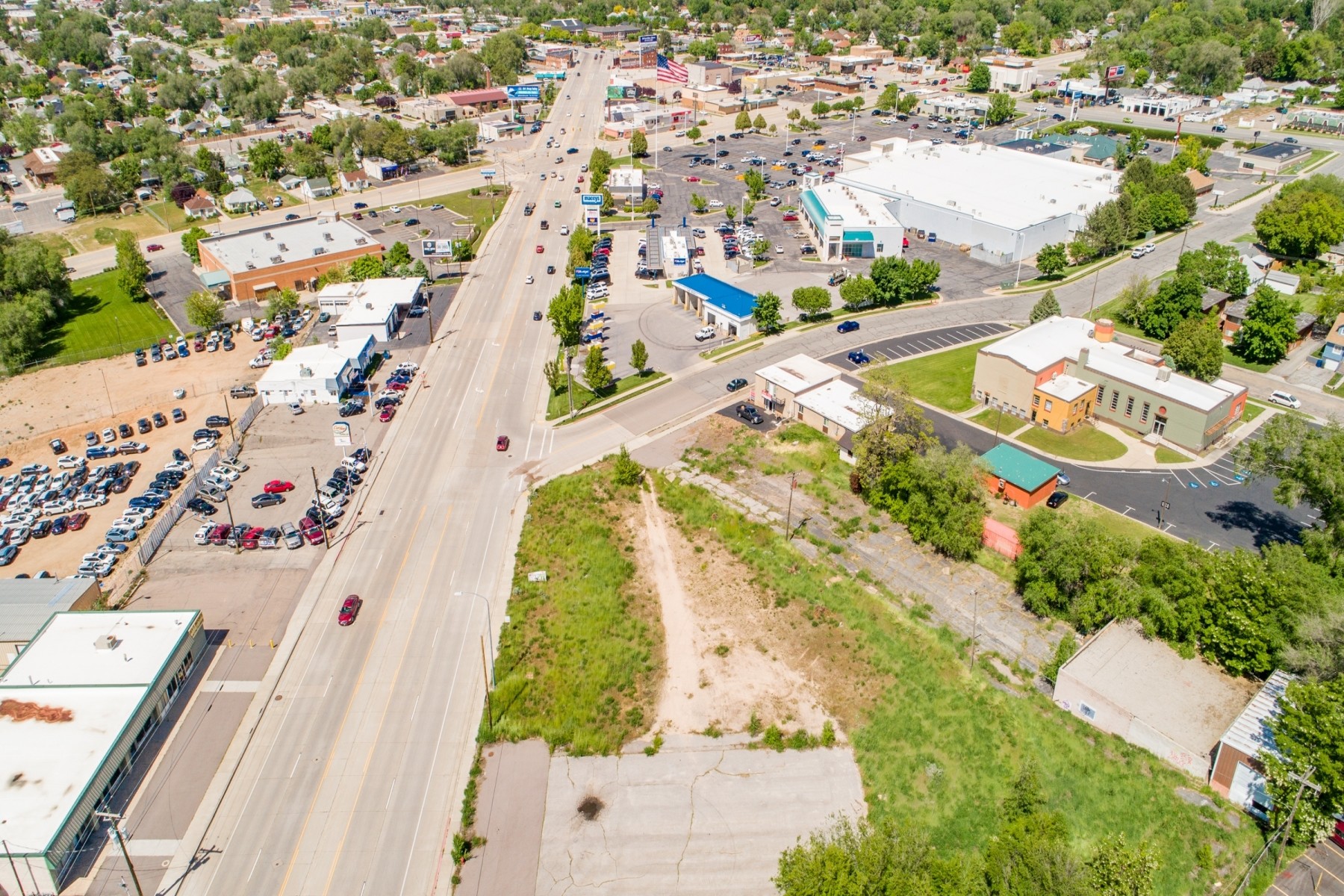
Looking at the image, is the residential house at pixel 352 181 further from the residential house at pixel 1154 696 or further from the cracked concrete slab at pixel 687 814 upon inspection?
the residential house at pixel 1154 696

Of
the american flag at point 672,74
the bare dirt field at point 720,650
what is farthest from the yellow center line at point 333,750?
the american flag at point 672,74

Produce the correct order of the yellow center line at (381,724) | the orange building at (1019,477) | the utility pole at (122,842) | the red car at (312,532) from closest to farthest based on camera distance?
the utility pole at (122,842) → the yellow center line at (381,724) → the red car at (312,532) → the orange building at (1019,477)

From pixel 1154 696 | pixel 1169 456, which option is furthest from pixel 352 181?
pixel 1154 696

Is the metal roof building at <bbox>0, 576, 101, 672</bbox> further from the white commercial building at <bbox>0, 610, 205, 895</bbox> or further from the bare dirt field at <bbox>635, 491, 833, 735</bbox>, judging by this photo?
the bare dirt field at <bbox>635, 491, 833, 735</bbox>

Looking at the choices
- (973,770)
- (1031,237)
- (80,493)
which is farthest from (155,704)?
(1031,237)

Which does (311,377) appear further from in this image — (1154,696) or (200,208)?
(200,208)

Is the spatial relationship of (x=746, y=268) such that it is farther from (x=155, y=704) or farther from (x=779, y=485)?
(x=155, y=704)
